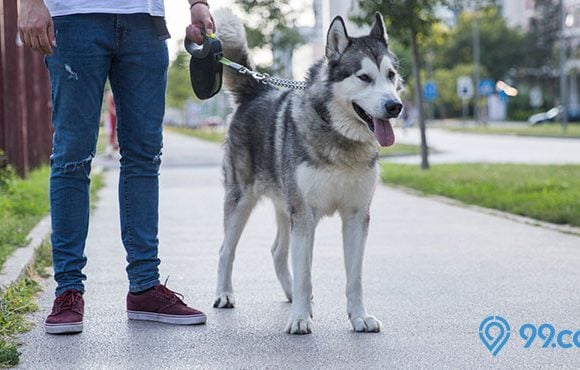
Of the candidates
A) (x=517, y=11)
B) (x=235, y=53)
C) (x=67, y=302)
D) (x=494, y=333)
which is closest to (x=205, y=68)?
(x=235, y=53)

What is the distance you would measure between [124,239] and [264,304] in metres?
1.05

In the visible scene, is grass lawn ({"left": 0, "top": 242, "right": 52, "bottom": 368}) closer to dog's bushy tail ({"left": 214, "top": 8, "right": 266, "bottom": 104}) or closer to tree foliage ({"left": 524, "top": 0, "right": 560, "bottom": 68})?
dog's bushy tail ({"left": 214, "top": 8, "right": 266, "bottom": 104})

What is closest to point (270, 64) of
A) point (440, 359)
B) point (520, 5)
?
point (440, 359)

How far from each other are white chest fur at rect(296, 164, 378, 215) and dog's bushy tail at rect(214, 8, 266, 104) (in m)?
1.18

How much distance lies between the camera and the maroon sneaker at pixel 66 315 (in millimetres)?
5293

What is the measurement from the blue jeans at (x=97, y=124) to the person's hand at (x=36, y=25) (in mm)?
218

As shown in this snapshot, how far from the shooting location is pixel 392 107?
5258mm

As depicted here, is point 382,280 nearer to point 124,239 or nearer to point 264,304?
point 264,304

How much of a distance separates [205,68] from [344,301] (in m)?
1.54

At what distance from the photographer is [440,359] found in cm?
474

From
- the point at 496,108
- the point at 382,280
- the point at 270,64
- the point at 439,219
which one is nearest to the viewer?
the point at 382,280

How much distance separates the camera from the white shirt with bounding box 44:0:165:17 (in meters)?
5.25

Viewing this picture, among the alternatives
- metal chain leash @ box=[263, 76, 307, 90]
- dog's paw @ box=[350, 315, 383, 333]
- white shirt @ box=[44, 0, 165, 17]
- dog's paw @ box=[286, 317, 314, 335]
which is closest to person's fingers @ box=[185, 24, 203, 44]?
white shirt @ box=[44, 0, 165, 17]

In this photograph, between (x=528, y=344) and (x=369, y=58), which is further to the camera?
(x=369, y=58)
